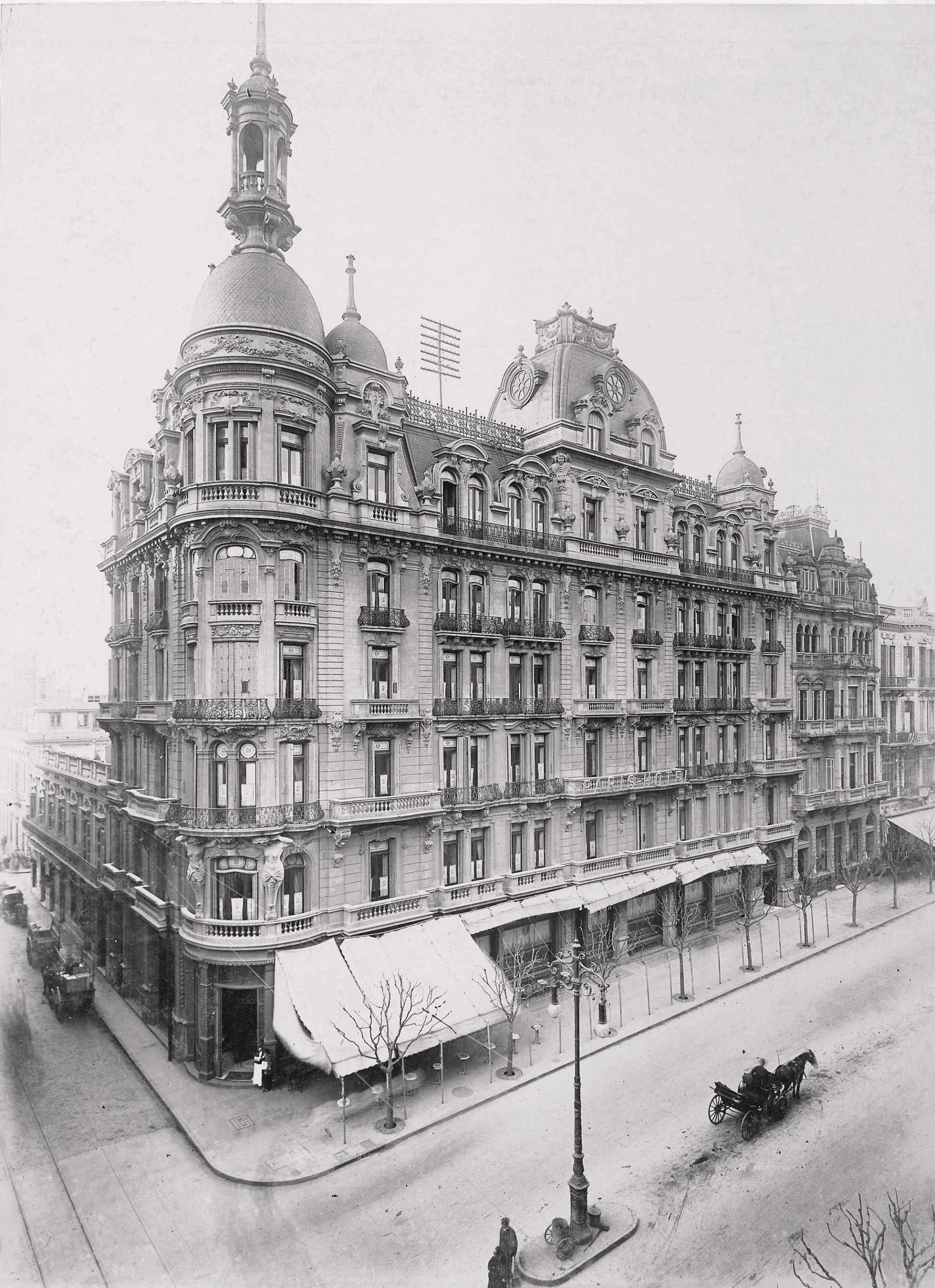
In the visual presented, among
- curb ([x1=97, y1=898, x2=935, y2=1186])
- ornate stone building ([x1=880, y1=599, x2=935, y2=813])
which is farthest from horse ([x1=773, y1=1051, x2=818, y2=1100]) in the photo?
ornate stone building ([x1=880, y1=599, x2=935, y2=813])

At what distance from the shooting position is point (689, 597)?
132ft

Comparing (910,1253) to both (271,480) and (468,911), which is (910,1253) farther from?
(271,480)

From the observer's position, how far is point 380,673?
96.0 ft

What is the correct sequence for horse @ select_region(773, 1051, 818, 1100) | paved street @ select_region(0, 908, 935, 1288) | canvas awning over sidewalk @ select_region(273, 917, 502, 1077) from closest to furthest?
paved street @ select_region(0, 908, 935, 1288) → horse @ select_region(773, 1051, 818, 1100) → canvas awning over sidewalk @ select_region(273, 917, 502, 1077)

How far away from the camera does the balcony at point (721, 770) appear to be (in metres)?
39.4

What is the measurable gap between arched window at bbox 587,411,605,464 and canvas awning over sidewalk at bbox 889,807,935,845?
66.2 ft

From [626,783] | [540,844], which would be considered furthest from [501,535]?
[540,844]

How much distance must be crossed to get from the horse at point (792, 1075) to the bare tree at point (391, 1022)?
9.57 meters

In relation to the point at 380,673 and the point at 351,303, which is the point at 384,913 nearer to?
the point at 380,673

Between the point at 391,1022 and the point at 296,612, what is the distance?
13.2 metres

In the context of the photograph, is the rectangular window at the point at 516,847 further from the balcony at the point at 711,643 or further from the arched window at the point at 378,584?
the balcony at the point at 711,643

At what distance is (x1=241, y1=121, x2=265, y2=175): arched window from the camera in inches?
998

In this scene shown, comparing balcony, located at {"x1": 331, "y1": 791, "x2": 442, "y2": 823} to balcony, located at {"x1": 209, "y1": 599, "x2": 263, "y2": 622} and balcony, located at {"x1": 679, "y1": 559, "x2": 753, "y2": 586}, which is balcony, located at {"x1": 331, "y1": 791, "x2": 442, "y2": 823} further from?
balcony, located at {"x1": 679, "y1": 559, "x2": 753, "y2": 586}

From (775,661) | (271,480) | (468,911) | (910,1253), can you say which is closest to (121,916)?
(468,911)
